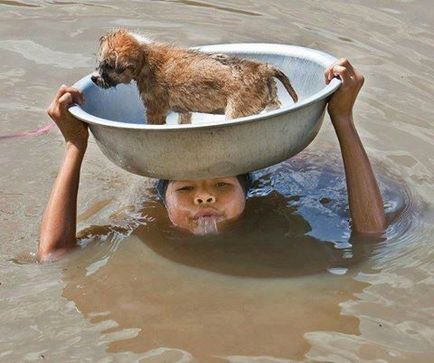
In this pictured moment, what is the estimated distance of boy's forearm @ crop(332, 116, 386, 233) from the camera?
399 cm

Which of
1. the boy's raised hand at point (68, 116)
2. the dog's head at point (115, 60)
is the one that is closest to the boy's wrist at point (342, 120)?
the dog's head at point (115, 60)

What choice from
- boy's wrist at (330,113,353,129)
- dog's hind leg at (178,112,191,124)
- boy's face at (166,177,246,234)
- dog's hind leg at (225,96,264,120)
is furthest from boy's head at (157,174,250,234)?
boy's wrist at (330,113,353,129)

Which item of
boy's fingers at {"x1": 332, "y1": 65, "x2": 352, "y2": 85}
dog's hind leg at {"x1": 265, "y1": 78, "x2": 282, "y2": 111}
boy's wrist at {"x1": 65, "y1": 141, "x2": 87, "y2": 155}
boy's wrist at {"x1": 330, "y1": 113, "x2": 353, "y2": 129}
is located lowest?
boy's wrist at {"x1": 65, "y1": 141, "x2": 87, "y2": 155}

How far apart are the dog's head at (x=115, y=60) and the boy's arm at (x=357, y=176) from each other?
80cm

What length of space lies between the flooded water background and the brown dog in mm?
630

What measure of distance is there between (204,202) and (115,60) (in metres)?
0.72

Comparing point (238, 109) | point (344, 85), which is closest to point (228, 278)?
point (238, 109)

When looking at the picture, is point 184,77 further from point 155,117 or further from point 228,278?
point 228,278

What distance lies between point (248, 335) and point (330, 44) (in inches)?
127

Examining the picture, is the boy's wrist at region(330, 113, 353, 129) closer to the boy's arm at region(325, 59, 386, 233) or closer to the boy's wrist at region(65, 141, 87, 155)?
the boy's arm at region(325, 59, 386, 233)

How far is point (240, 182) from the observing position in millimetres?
4215

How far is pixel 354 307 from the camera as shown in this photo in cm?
362

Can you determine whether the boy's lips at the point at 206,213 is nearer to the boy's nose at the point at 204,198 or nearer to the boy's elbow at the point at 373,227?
the boy's nose at the point at 204,198

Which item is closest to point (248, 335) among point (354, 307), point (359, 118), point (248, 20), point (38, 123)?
point (354, 307)
